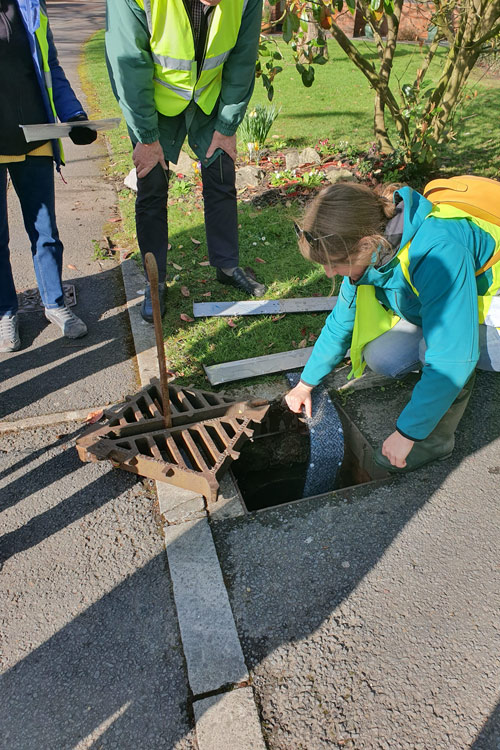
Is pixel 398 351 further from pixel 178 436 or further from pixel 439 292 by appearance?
pixel 178 436

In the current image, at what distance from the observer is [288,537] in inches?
93.3

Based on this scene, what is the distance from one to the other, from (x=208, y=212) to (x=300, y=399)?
1730mm

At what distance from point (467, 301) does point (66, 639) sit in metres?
2.06

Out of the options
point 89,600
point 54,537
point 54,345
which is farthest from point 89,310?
point 89,600

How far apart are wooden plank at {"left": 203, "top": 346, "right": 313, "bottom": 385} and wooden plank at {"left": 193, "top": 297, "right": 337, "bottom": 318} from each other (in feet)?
1.90

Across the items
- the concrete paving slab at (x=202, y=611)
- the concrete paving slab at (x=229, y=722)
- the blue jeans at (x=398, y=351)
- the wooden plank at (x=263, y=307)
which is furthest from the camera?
the wooden plank at (x=263, y=307)

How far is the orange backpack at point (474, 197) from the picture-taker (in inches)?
96.7

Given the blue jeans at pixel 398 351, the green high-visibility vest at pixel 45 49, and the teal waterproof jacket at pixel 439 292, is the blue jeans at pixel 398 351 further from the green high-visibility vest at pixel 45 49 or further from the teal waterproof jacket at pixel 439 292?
the green high-visibility vest at pixel 45 49

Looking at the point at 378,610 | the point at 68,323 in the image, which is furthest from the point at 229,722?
the point at 68,323

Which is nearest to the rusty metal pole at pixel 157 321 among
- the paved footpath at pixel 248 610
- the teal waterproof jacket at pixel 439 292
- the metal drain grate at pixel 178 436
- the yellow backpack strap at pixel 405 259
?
the metal drain grate at pixel 178 436

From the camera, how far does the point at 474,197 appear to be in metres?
2.48

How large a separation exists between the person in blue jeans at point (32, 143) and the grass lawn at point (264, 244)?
89 centimetres

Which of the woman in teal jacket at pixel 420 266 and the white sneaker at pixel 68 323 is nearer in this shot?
the woman in teal jacket at pixel 420 266

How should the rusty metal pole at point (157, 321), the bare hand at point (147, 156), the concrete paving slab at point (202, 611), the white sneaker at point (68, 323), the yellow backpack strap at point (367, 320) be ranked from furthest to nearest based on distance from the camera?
1. the white sneaker at point (68, 323)
2. the bare hand at point (147, 156)
3. the yellow backpack strap at point (367, 320)
4. the rusty metal pole at point (157, 321)
5. the concrete paving slab at point (202, 611)
